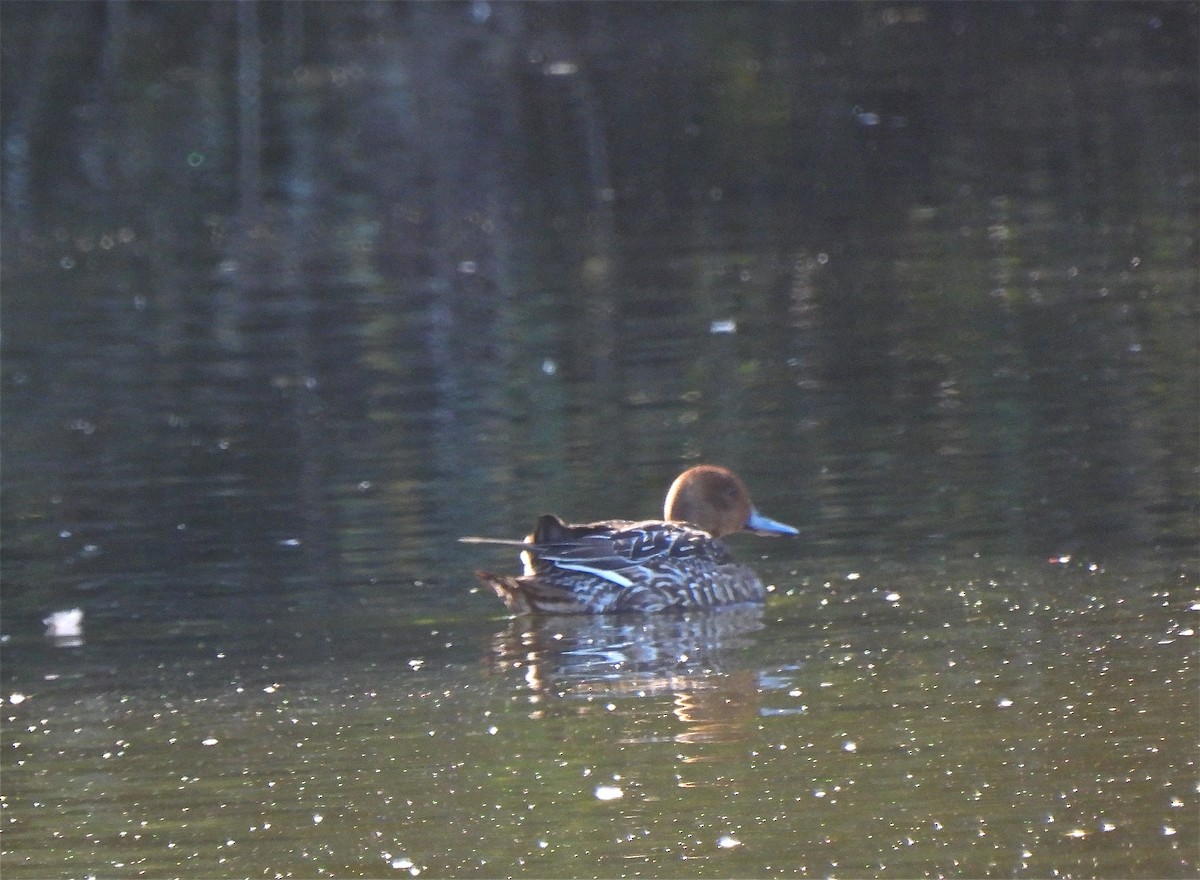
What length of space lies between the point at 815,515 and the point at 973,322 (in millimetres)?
4813

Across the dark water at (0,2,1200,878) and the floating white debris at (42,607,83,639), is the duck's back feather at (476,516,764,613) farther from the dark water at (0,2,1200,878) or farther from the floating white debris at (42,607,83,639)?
the floating white debris at (42,607,83,639)

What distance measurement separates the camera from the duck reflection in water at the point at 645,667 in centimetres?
744

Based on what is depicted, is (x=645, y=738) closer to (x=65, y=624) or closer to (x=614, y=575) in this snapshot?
(x=614, y=575)

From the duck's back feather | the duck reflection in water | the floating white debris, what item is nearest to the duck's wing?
the duck's back feather

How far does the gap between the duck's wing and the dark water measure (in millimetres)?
279

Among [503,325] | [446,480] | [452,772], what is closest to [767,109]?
[503,325]

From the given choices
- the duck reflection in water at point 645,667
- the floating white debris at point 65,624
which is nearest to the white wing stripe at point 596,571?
the duck reflection in water at point 645,667

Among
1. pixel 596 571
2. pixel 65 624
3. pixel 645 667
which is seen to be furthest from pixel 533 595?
pixel 65 624

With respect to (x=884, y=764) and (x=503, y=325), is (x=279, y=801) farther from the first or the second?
(x=503, y=325)

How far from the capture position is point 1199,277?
15672 mm

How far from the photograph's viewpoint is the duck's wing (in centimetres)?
941

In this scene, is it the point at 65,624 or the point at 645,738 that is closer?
the point at 645,738

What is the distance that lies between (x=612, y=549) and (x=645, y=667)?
1.17 m

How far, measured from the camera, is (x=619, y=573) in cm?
943
